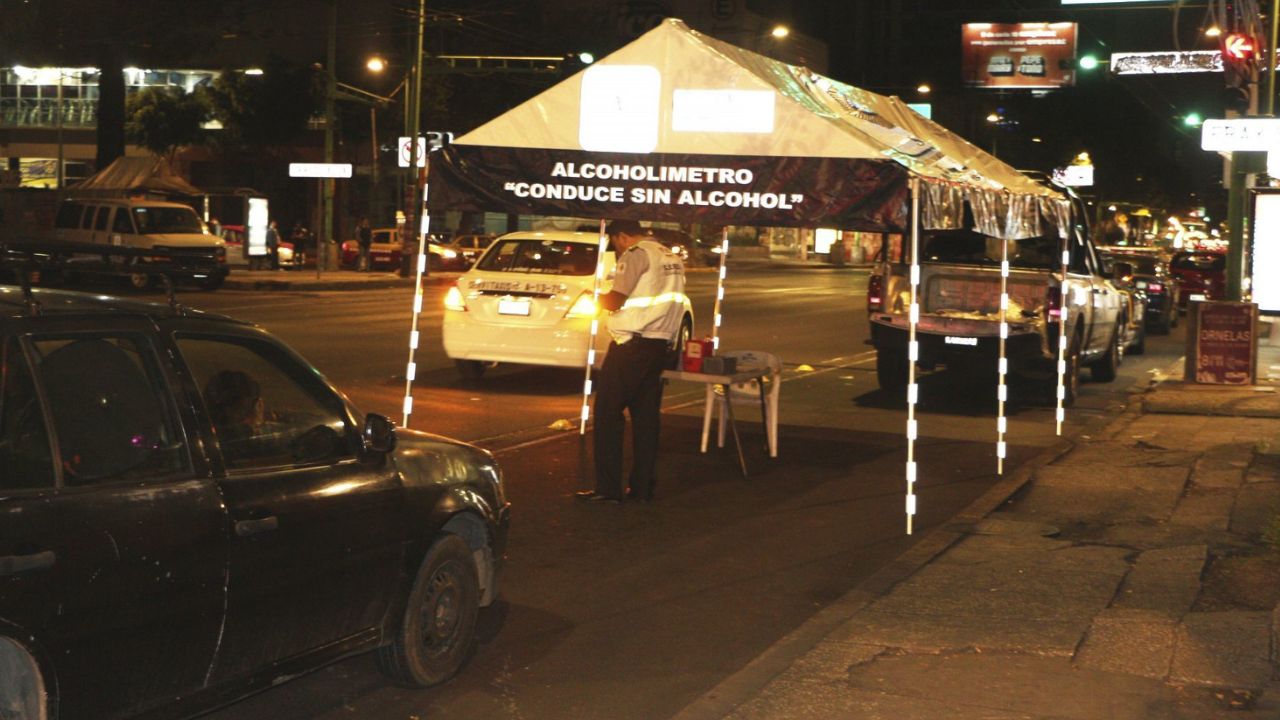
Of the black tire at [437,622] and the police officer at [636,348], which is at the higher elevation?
the police officer at [636,348]

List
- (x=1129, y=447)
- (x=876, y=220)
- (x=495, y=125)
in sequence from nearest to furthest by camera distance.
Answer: (x=876, y=220), (x=495, y=125), (x=1129, y=447)

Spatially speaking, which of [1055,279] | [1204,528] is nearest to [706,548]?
[1204,528]

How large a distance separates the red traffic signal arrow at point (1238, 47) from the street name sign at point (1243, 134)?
160 centimetres

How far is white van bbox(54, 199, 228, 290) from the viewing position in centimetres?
3152

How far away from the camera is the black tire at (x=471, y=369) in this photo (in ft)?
56.0

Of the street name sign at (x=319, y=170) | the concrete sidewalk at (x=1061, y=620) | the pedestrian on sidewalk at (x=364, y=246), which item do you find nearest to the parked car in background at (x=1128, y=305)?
the concrete sidewalk at (x=1061, y=620)

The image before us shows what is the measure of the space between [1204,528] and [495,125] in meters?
5.84

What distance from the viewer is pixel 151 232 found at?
31984mm

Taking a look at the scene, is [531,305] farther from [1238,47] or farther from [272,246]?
[272,246]

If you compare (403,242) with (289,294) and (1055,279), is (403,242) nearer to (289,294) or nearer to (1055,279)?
(289,294)

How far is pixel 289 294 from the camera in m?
33.1

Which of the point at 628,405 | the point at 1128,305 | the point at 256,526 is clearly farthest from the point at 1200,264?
the point at 256,526

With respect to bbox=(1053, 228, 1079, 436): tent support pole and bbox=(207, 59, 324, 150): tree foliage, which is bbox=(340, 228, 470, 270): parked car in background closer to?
bbox=(207, 59, 324, 150): tree foliage

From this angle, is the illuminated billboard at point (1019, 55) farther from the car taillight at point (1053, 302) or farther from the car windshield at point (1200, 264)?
the car taillight at point (1053, 302)
